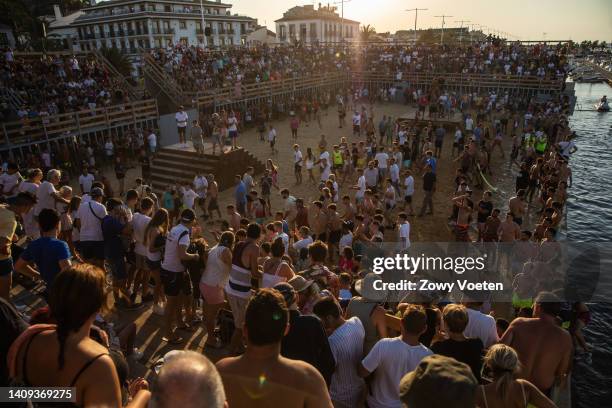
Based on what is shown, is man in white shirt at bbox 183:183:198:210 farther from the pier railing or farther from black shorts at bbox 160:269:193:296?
the pier railing

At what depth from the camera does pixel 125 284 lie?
6.05 metres

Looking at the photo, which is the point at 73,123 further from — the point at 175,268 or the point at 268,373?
the point at 268,373

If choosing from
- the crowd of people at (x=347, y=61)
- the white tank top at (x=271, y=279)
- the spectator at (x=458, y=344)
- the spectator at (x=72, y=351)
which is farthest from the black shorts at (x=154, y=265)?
the crowd of people at (x=347, y=61)

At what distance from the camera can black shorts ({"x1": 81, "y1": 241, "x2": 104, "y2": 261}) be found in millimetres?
5809

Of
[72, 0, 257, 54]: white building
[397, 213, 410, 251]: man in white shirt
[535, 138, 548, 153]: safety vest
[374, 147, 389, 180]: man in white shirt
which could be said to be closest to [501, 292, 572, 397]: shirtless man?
[397, 213, 410, 251]: man in white shirt

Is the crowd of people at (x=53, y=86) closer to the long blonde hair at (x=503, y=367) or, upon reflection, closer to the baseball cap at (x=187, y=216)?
the baseball cap at (x=187, y=216)

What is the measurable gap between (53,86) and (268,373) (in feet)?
68.7

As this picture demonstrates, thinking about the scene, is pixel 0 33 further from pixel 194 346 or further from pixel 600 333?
pixel 600 333

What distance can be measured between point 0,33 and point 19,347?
36.1 meters

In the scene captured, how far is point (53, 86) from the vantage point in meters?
18.5

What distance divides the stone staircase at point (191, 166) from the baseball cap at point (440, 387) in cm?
1324

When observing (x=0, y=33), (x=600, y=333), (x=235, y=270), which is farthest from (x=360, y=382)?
(x=0, y=33)

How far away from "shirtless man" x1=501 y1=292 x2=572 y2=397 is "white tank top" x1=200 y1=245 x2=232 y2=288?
125 inches

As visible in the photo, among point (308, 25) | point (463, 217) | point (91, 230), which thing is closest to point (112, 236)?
point (91, 230)
